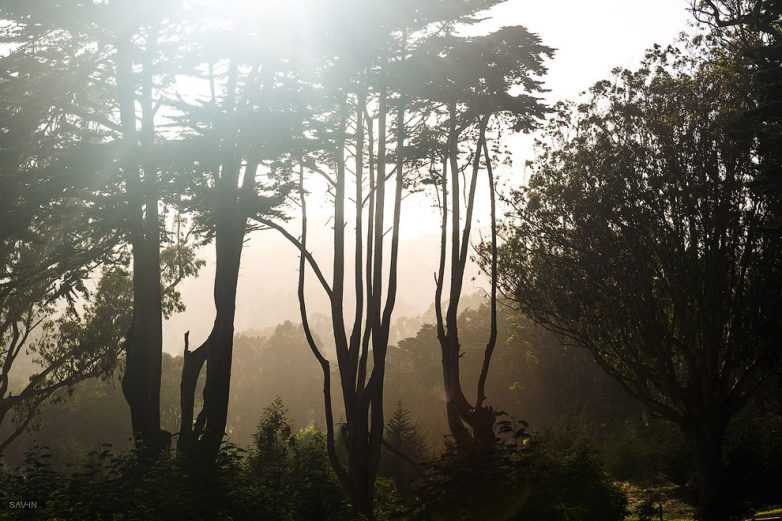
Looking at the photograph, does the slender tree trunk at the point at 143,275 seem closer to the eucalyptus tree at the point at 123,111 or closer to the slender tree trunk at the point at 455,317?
the eucalyptus tree at the point at 123,111

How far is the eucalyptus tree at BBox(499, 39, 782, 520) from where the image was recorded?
1898 centimetres

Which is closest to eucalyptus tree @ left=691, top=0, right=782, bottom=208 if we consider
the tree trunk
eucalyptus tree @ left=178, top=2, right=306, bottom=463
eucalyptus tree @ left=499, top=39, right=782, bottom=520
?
eucalyptus tree @ left=499, top=39, right=782, bottom=520

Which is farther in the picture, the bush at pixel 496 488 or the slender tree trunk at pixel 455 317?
the slender tree trunk at pixel 455 317

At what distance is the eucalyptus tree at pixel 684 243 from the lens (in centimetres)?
1898

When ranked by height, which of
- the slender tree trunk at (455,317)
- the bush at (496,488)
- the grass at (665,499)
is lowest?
the grass at (665,499)

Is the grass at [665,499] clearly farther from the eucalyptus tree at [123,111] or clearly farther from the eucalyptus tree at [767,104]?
the eucalyptus tree at [123,111]

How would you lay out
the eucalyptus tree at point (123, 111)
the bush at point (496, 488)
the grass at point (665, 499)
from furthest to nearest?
the grass at point (665, 499)
the eucalyptus tree at point (123, 111)
the bush at point (496, 488)

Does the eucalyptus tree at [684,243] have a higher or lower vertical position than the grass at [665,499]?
higher

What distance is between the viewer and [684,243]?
64.5 ft

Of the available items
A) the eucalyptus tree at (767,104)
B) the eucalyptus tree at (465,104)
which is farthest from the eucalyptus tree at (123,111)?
the eucalyptus tree at (767,104)

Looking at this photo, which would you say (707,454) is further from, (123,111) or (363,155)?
(123,111)

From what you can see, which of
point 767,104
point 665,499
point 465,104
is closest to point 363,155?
point 465,104

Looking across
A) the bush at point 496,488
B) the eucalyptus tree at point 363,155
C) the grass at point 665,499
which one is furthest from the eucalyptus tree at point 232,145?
the grass at point 665,499

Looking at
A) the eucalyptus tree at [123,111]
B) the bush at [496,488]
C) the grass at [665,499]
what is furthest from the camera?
the grass at [665,499]
